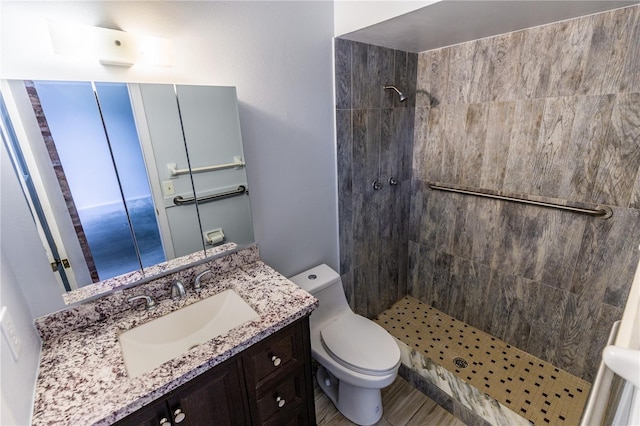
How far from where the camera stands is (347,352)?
1.57 meters

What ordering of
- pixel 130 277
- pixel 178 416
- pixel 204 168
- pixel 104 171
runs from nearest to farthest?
pixel 178 416
pixel 104 171
pixel 130 277
pixel 204 168

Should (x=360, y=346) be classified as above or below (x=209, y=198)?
below

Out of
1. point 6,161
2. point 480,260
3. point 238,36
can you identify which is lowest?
point 480,260

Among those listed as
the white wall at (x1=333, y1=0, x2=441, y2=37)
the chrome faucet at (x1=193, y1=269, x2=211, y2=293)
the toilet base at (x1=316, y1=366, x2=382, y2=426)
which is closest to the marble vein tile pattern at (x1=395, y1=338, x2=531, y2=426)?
the toilet base at (x1=316, y1=366, x2=382, y2=426)

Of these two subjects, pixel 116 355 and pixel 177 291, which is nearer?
pixel 116 355

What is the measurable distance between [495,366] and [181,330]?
1.95m

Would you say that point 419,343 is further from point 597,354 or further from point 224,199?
point 224,199

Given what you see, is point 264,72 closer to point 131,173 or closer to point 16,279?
point 131,173

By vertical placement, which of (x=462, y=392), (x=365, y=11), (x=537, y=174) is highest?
(x=365, y=11)

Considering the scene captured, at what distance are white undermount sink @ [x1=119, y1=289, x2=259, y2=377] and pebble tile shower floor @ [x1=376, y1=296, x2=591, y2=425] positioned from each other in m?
1.43

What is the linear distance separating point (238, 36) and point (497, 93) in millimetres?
1531

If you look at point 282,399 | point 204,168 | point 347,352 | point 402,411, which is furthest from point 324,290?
point 204,168

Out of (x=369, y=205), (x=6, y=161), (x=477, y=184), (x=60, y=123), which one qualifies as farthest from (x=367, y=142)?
(x=6, y=161)

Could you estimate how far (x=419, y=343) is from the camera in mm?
2145
